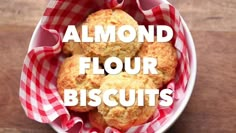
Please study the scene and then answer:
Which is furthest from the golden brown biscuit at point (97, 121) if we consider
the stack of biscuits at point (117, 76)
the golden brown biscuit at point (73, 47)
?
the golden brown biscuit at point (73, 47)

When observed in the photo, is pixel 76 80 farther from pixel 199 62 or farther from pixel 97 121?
pixel 199 62

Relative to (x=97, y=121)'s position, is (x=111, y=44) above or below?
above

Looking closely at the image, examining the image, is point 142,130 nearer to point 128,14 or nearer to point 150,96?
point 150,96

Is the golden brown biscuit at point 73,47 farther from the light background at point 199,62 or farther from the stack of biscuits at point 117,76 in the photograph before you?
the light background at point 199,62

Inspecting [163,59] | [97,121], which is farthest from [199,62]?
[97,121]

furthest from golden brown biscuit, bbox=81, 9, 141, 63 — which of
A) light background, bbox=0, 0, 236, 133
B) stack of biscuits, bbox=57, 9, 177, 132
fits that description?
light background, bbox=0, 0, 236, 133

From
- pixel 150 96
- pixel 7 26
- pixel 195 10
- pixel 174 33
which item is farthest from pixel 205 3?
pixel 7 26

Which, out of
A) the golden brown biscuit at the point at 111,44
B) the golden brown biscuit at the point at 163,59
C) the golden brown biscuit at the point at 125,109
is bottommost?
the golden brown biscuit at the point at 125,109
